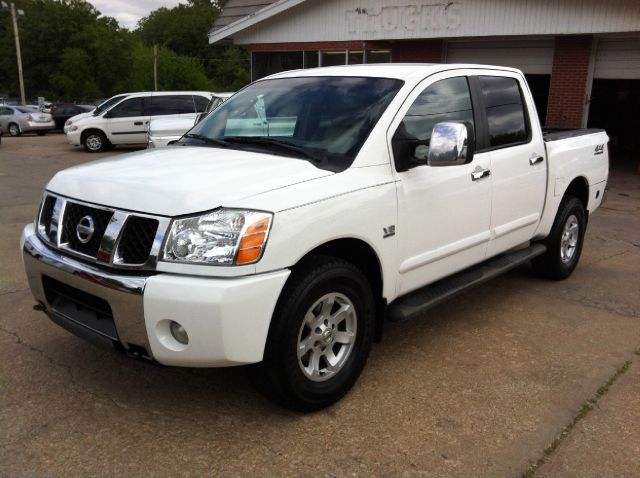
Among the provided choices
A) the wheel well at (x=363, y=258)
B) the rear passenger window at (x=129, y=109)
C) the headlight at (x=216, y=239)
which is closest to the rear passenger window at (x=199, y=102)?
the rear passenger window at (x=129, y=109)

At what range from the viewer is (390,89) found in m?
3.76

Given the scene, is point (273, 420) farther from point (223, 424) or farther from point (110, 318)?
point (110, 318)

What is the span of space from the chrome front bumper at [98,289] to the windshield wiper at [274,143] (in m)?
1.20

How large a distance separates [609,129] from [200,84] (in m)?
47.4

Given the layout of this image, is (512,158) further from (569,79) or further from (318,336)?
(569,79)

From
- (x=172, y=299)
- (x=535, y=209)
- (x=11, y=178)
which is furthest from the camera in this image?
(x=11, y=178)

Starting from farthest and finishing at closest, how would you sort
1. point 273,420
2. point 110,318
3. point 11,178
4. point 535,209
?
1. point 11,178
2. point 535,209
3. point 273,420
4. point 110,318

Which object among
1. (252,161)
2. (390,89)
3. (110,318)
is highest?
(390,89)

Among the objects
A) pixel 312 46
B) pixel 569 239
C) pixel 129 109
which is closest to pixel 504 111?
pixel 569 239

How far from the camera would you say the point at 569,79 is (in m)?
13.4

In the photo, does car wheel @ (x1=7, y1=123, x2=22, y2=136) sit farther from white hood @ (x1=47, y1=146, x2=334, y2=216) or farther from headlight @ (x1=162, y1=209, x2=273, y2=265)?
headlight @ (x1=162, y1=209, x2=273, y2=265)

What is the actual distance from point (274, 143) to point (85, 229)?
122 centimetres

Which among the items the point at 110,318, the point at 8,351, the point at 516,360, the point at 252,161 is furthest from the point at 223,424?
the point at 516,360

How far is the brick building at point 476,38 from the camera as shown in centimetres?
1257
